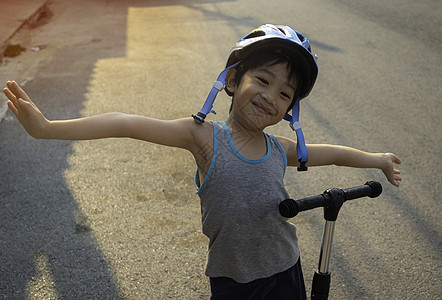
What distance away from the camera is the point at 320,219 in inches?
163

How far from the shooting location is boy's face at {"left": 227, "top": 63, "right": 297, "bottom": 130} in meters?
2.27

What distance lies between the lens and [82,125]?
2.11 meters

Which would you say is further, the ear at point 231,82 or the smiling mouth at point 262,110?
the ear at point 231,82

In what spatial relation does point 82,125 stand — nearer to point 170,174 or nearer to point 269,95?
point 269,95

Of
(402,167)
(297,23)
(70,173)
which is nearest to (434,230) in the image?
(402,167)

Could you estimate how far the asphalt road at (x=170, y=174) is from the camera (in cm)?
349

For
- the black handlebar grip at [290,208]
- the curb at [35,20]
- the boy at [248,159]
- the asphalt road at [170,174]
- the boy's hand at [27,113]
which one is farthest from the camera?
the curb at [35,20]

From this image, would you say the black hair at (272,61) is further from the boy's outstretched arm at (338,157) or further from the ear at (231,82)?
the boy's outstretched arm at (338,157)

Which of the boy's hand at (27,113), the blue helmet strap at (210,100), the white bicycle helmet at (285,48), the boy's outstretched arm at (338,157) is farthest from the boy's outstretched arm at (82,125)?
the boy's outstretched arm at (338,157)

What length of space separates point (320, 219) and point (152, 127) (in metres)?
2.30

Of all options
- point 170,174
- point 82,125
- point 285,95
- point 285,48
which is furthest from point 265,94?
point 170,174

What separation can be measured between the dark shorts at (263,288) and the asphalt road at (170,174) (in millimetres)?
969

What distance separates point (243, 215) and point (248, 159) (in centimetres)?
24

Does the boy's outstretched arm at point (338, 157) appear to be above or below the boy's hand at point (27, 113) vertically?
below
